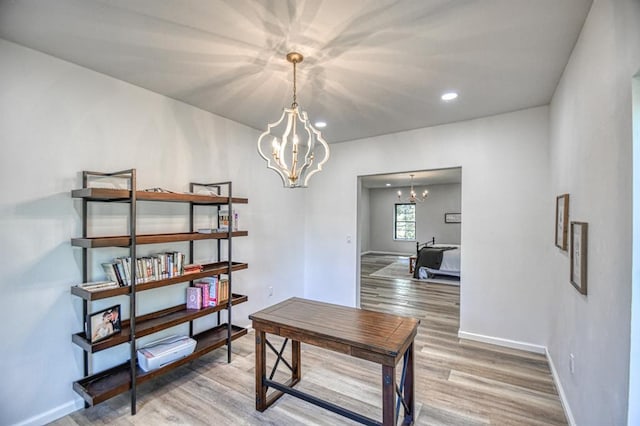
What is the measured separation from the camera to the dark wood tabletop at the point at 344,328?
1.76 meters

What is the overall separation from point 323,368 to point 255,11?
3.00 meters

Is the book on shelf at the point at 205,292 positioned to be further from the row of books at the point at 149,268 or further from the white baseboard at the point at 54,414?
the white baseboard at the point at 54,414

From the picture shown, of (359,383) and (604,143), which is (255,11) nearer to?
(604,143)

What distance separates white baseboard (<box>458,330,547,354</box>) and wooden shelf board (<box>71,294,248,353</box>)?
277 centimetres

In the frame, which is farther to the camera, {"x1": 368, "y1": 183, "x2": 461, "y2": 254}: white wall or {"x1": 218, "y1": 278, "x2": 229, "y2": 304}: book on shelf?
{"x1": 368, "y1": 183, "x2": 461, "y2": 254}: white wall

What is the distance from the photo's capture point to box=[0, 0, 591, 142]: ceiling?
1.67 meters

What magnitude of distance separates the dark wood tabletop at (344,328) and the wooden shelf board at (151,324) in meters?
0.88

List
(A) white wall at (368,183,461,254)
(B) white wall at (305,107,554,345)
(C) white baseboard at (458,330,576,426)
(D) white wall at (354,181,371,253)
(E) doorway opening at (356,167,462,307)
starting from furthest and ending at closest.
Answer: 1. (D) white wall at (354,181,371,253)
2. (A) white wall at (368,183,461,254)
3. (E) doorway opening at (356,167,462,307)
4. (B) white wall at (305,107,554,345)
5. (C) white baseboard at (458,330,576,426)

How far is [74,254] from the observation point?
7.41 ft

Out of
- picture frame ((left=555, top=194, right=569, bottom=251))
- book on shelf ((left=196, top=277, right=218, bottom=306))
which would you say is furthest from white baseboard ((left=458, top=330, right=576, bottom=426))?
book on shelf ((left=196, top=277, right=218, bottom=306))

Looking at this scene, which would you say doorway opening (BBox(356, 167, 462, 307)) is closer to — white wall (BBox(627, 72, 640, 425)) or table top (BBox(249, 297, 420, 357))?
table top (BBox(249, 297, 420, 357))

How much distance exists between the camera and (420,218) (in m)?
10.8

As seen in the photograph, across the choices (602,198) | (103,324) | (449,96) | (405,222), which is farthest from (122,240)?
(405,222)

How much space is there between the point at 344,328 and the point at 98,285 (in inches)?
74.2
